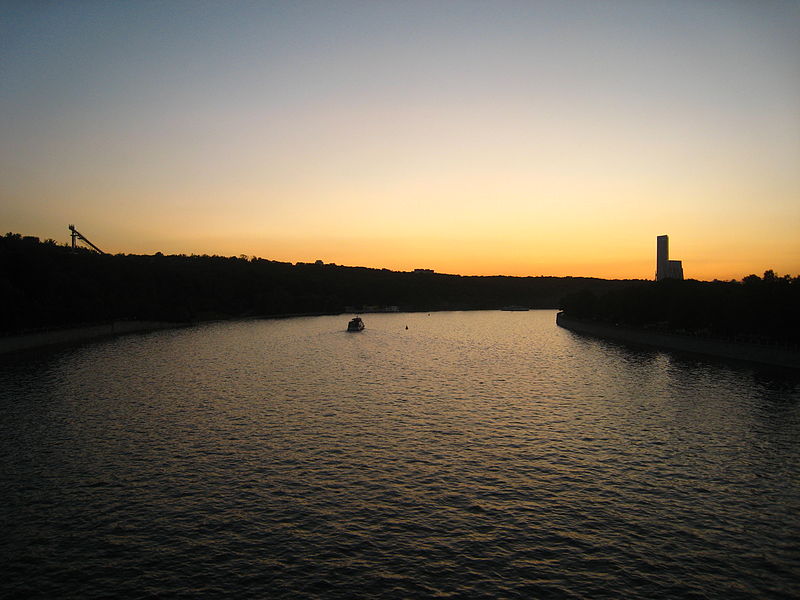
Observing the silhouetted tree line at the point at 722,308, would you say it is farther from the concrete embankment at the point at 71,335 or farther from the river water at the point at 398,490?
the concrete embankment at the point at 71,335

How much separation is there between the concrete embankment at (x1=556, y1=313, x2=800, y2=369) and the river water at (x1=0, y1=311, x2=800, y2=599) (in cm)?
1789

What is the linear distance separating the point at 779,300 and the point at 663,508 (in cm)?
7863

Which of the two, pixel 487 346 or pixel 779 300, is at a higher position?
pixel 779 300

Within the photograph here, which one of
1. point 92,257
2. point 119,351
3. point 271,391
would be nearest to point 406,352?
point 271,391

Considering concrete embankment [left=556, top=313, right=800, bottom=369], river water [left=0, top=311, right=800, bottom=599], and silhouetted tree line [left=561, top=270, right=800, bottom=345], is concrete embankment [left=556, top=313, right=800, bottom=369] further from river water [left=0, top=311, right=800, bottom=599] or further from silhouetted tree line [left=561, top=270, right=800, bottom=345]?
river water [left=0, top=311, right=800, bottom=599]

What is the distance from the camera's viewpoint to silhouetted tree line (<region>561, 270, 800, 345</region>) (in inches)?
3588

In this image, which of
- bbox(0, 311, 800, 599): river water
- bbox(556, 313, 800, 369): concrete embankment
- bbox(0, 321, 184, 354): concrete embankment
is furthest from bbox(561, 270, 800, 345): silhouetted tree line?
bbox(0, 321, 184, 354): concrete embankment

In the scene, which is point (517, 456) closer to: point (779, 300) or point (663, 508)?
point (663, 508)

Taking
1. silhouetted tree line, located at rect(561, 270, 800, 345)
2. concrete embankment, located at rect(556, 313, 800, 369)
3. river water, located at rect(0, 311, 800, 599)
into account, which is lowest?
river water, located at rect(0, 311, 800, 599)

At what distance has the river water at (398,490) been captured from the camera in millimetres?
24016

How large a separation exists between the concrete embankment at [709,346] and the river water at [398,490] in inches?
704

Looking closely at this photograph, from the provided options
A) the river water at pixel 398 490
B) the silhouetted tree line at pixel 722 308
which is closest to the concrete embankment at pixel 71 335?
the river water at pixel 398 490

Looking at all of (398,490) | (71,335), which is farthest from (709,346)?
(71,335)

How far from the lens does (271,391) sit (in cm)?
6888
